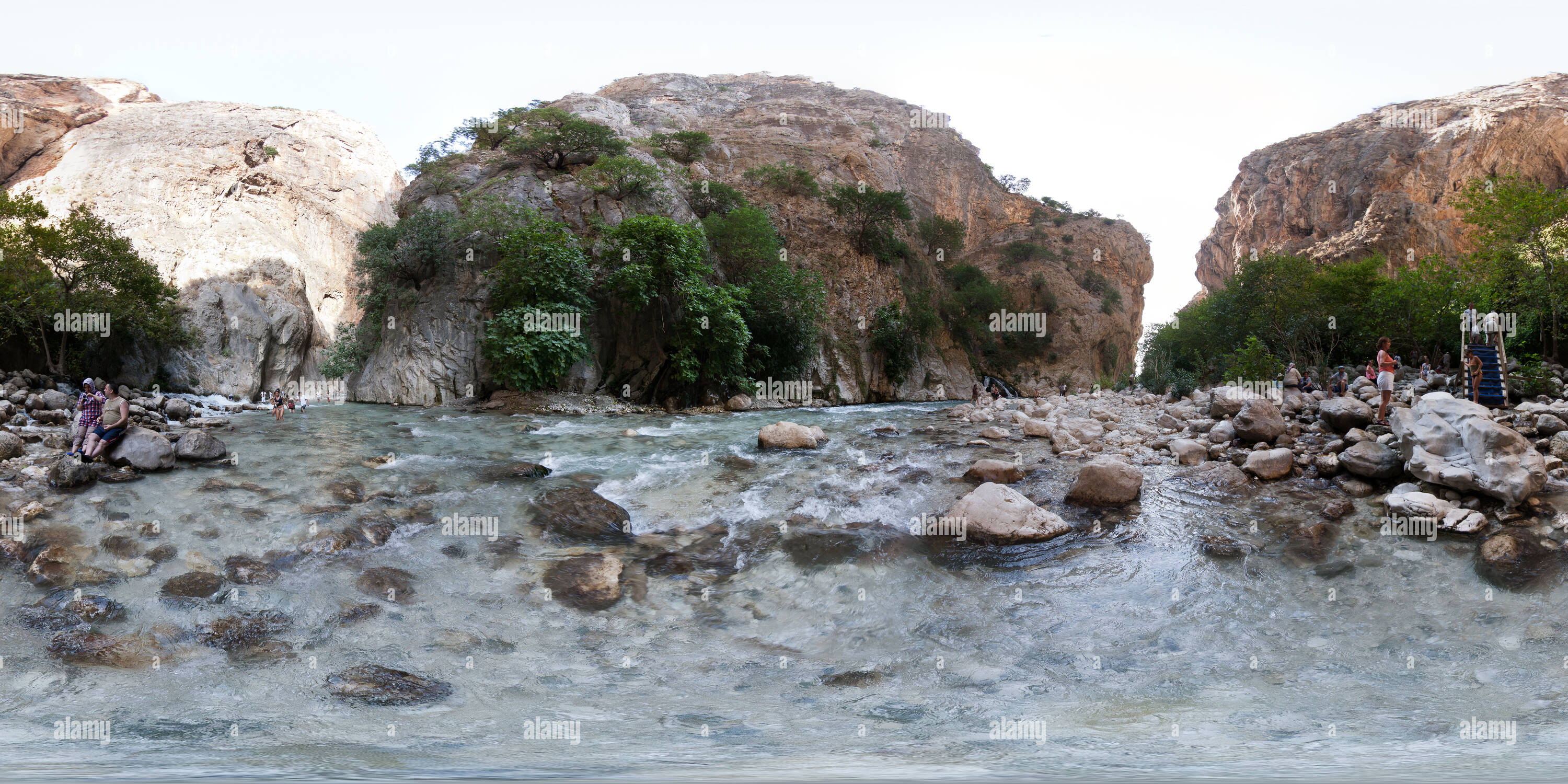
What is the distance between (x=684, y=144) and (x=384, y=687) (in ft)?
109

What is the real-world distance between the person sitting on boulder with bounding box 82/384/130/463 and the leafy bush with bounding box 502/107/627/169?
20847 millimetres

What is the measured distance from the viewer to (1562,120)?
45406 millimetres

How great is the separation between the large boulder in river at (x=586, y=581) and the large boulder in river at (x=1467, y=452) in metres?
9.83

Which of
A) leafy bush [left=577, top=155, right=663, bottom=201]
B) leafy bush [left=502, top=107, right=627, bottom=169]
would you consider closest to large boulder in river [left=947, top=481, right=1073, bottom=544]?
leafy bush [left=577, top=155, right=663, bottom=201]

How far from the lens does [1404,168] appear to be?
164 ft

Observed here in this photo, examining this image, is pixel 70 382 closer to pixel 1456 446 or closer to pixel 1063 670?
pixel 1063 670

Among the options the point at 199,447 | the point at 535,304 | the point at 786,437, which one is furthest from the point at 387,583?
the point at 535,304

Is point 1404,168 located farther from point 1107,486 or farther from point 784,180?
point 1107,486

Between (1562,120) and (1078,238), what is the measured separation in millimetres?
30027

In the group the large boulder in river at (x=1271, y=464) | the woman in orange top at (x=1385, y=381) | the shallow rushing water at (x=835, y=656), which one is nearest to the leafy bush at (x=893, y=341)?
the woman in orange top at (x=1385, y=381)

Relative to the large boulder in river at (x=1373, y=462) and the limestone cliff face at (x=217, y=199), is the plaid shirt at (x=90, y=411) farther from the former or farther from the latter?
the limestone cliff face at (x=217, y=199)

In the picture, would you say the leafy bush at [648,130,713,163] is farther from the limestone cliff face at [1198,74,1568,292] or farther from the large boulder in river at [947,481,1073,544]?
the limestone cliff face at [1198,74,1568,292]

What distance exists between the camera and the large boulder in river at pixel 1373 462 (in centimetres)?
911

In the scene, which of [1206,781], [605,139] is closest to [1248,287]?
[605,139]
